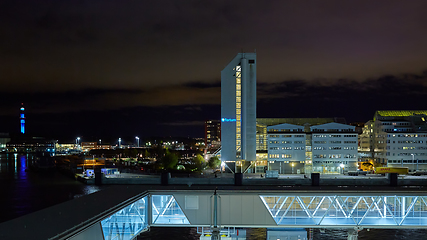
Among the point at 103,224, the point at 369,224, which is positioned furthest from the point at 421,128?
the point at 103,224

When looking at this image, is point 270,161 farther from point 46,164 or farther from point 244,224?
point 46,164

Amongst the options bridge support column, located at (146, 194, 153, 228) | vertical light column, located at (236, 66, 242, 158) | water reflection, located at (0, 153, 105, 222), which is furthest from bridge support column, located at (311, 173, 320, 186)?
vertical light column, located at (236, 66, 242, 158)

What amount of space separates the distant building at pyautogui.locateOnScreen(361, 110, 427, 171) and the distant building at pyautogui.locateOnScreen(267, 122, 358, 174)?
9366 mm

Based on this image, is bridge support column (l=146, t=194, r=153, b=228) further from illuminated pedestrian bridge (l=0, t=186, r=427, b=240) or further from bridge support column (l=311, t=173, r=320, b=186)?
bridge support column (l=311, t=173, r=320, b=186)

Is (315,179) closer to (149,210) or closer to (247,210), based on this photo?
(247,210)

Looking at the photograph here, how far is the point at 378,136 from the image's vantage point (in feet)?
262

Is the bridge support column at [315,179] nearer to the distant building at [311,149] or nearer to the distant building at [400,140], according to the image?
the distant building at [311,149]

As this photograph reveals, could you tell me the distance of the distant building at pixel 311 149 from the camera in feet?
225

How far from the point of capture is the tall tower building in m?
62.2

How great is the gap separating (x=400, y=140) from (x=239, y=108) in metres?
33.0

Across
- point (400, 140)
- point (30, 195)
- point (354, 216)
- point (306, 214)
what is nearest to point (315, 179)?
point (354, 216)

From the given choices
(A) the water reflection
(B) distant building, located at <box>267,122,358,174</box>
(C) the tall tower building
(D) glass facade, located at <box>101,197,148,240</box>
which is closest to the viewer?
(D) glass facade, located at <box>101,197,148,240</box>

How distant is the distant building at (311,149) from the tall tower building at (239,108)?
715cm

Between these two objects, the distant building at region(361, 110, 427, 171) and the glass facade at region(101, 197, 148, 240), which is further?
the distant building at region(361, 110, 427, 171)
